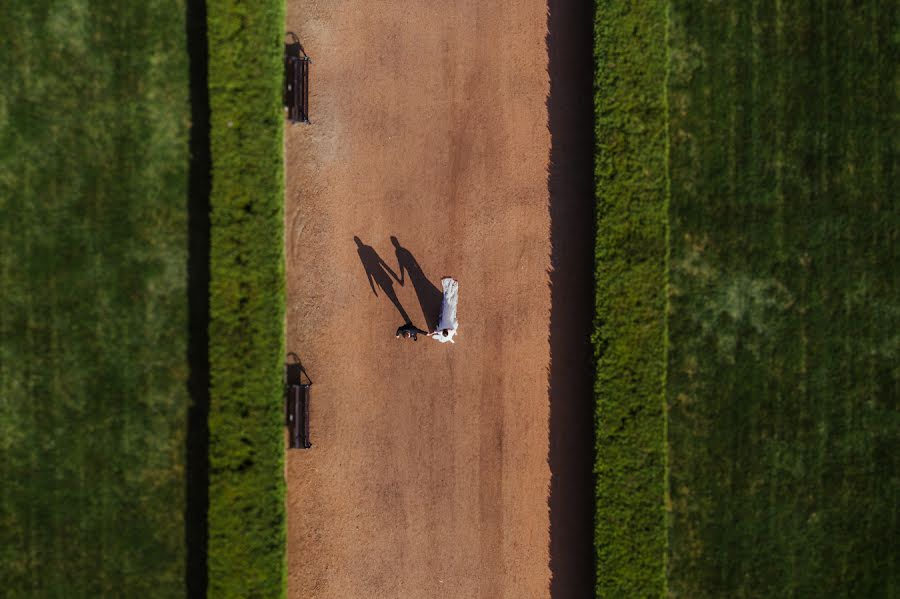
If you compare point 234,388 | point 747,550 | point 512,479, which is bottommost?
point 747,550

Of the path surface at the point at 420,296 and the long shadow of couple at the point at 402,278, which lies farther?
the long shadow of couple at the point at 402,278

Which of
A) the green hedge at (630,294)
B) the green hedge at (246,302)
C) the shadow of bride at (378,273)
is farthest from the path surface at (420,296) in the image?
the green hedge at (630,294)

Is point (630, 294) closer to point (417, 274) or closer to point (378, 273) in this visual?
point (417, 274)

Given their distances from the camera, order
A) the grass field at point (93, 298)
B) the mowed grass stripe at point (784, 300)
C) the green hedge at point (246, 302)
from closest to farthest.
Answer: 1. the green hedge at point (246, 302)
2. the grass field at point (93, 298)
3. the mowed grass stripe at point (784, 300)

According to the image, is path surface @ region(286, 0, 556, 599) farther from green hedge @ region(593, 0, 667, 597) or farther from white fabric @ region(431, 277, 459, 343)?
green hedge @ region(593, 0, 667, 597)

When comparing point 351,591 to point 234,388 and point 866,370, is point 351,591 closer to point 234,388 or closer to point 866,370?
point 234,388

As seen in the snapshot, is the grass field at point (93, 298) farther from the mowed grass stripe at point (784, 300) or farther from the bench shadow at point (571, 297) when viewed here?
the mowed grass stripe at point (784, 300)

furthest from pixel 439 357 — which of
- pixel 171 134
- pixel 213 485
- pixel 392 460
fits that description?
pixel 171 134
